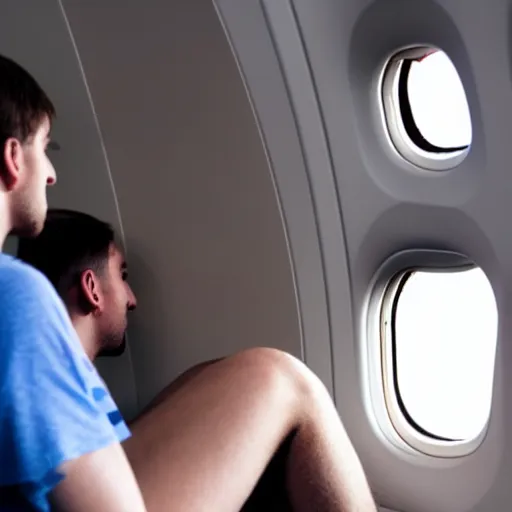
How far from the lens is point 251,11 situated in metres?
1.63

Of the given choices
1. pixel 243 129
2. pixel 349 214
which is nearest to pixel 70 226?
pixel 243 129

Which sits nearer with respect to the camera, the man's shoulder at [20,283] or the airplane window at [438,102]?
the man's shoulder at [20,283]

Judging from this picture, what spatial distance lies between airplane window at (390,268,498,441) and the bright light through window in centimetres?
28

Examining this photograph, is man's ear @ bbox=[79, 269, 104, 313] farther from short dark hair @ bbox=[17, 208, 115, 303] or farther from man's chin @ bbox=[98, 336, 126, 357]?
man's chin @ bbox=[98, 336, 126, 357]

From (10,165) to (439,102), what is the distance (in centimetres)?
93

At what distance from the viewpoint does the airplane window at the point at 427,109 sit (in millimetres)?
1582

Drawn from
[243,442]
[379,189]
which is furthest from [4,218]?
[379,189]

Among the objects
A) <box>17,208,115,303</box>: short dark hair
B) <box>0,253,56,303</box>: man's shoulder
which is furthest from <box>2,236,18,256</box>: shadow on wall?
<box>0,253,56,303</box>: man's shoulder

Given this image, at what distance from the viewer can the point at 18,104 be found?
3.39ft

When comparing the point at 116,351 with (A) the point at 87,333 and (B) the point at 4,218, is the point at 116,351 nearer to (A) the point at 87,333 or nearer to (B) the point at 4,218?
(A) the point at 87,333

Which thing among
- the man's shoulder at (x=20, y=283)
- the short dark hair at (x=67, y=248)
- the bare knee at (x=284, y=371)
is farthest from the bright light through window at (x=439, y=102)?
the man's shoulder at (x=20, y=283)

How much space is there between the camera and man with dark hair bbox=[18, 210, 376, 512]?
1.16 m

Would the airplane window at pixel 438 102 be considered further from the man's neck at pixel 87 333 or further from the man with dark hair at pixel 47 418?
the man with dark hair at pixel 47 418

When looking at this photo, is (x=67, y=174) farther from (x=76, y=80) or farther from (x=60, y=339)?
(x=60, y=339)
